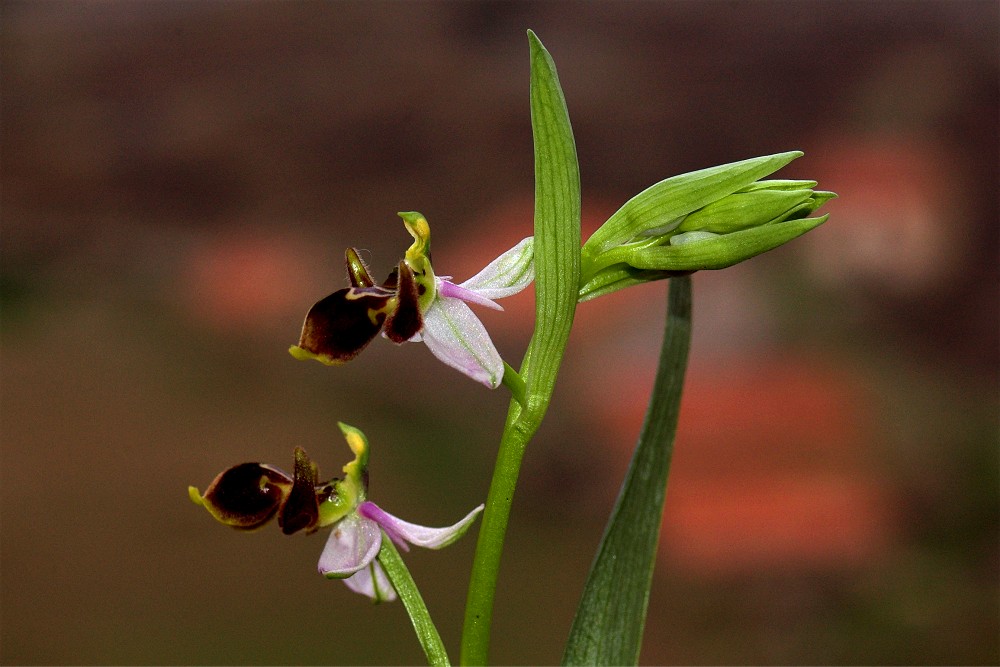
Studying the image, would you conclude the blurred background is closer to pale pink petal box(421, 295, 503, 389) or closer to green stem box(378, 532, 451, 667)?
green stem box(378, 532, 451, 667)

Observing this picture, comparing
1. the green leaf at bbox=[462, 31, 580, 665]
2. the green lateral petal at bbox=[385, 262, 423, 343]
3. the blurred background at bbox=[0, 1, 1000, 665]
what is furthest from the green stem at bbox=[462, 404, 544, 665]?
the blurred background at bbox=[0, 1, 1000, 665]

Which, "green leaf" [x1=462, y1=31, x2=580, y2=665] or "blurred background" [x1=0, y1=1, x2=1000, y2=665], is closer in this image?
"green leaf" [x1=462, y1=31, x2=580, y2=665]

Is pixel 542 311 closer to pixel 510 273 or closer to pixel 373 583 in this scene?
pixel 510 273

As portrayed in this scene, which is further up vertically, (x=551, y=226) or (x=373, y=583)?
(x=551, y=226)

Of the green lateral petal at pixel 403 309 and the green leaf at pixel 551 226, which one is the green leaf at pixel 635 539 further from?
the green lateral petal at pixel 403 309

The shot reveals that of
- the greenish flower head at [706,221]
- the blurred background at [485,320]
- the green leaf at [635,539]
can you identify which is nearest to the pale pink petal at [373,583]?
the green leaf at [635,539]

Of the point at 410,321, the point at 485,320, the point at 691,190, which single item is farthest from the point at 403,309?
the point at 485,320
